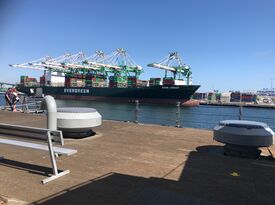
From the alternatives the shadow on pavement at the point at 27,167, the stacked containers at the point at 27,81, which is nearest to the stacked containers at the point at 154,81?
the stacked containers at the point at 27,81

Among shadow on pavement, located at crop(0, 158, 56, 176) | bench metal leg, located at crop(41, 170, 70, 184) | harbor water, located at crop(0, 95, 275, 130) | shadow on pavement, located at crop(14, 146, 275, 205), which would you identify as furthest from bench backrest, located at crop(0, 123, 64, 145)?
harbor water, located at crop(0, 95, 275, 130)

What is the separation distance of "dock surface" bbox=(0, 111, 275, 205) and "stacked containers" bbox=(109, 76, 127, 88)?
218 feet

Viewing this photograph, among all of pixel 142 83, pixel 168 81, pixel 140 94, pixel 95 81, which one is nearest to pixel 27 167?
pixel 140 94

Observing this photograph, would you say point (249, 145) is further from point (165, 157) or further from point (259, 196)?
point (259, 196)

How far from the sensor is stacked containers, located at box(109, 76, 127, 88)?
238 feet

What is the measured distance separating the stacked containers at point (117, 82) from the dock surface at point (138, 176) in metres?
66.5

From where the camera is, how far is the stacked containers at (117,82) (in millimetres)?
72562

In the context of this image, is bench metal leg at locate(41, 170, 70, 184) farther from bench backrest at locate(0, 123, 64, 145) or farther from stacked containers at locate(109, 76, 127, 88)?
stacked containers at locate(109, 76, 127, 88)

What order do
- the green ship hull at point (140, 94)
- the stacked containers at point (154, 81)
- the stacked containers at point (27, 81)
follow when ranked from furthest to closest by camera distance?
the stacked containers at point (27, 81) < the stacked containers at point (154, 81) < the green ship hull at point (140, 94)

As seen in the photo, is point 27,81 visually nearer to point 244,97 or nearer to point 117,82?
point 117,82

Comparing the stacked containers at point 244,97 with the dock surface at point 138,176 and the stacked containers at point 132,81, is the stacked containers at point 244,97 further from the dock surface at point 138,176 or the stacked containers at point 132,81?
the dock surface at point 138,176

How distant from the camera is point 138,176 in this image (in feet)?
13.2

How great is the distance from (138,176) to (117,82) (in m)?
Result: 69.1

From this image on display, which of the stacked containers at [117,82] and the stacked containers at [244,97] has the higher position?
the stacked containers at [117,82]
